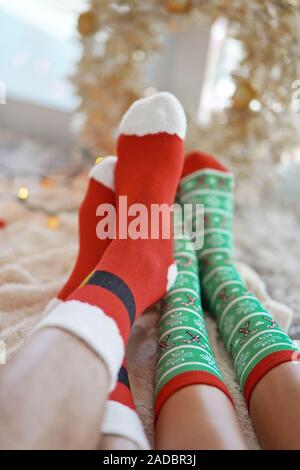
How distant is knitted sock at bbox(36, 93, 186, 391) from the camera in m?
0.43

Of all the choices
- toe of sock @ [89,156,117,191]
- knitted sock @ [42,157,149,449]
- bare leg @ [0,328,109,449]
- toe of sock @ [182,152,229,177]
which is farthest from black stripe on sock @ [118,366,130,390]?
toe of sock @ [182,152,229,177]

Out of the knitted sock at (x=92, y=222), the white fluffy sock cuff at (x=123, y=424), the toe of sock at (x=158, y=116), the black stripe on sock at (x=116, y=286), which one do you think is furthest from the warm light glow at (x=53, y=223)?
the white fluffy sock cuff at (x=123, y=424)

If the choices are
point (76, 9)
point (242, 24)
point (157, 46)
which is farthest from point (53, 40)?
point (242, 24)

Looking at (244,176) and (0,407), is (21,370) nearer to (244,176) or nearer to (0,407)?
(0,407)

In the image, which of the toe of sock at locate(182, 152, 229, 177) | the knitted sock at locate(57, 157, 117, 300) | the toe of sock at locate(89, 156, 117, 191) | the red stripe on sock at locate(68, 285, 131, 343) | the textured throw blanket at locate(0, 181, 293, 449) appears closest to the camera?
the red stripe on sock at locate(68, 285, 131, 343)

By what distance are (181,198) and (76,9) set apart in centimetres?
105

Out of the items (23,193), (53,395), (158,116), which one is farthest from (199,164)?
(53,395)

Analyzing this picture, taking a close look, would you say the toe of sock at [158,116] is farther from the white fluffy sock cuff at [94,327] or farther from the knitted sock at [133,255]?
the white fluffy sock cuff at [94,327]

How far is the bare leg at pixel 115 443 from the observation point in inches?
15.9

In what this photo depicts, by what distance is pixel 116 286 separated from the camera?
20.1 inches

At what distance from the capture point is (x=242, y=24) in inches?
41.7

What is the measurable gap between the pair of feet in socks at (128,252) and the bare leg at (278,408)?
0.48ft

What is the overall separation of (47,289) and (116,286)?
273 mm

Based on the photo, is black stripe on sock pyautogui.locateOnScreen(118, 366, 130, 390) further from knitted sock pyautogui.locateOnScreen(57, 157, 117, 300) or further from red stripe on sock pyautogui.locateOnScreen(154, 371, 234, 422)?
knitted sock pyautogui.locateOnScreen(57, 157, 117, 300)
